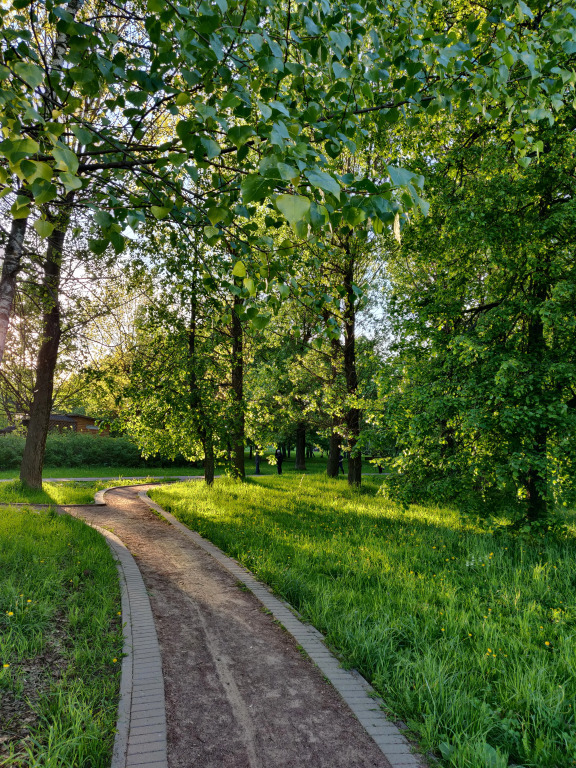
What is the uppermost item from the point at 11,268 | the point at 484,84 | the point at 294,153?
the point at 484,84

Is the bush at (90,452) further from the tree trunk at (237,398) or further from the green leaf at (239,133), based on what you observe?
the green leaf at (239,133)

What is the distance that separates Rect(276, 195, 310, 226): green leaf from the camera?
1459 mm

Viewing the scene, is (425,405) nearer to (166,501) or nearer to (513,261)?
(513,261)

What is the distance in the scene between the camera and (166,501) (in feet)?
43.8

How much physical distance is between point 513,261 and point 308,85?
582 centimetres

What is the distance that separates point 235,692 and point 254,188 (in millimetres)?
3912

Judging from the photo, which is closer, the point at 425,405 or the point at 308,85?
the point at 308,85

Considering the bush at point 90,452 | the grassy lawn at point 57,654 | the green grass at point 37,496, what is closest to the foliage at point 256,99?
the grassy lawn at point 57,654

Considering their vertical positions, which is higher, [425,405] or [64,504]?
[425,405]

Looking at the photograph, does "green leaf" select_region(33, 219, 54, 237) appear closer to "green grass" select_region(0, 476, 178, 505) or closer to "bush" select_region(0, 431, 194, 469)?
"green grass" select_region(0, 476, 178, 505)

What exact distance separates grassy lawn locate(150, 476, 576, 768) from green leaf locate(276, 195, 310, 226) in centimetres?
346

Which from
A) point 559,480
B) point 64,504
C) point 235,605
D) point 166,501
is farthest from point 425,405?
point 64,504

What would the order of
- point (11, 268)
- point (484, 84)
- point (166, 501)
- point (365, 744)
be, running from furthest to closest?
point (166, 501) → point (11, 268) → point (365, 744) → point (484, 84)

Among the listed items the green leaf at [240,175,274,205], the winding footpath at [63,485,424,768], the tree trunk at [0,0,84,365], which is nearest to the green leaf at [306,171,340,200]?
the green leaf at [240,175,274,205]
